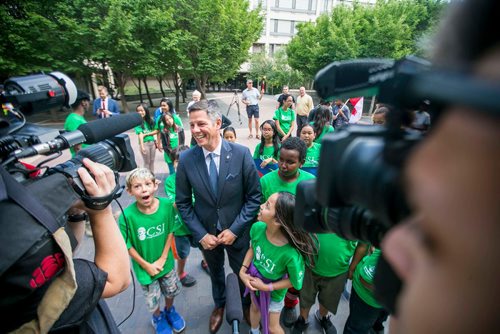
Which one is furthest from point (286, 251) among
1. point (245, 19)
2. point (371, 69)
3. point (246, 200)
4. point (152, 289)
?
point (245, 19)

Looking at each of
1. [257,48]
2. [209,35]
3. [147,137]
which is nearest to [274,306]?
[147,137]

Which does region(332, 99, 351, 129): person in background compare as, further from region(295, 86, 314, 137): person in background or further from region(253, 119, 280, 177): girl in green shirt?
region(253, 119, 280, 177): girl in green shirt

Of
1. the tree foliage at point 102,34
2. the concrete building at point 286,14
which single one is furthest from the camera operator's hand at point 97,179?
the concrete building at point 286,14

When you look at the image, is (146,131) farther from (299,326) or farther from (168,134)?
(299,326)

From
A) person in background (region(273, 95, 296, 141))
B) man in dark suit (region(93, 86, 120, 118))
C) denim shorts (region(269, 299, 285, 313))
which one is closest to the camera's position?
denim shorts (region(269, 299, 285, 313))

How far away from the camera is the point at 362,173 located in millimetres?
532

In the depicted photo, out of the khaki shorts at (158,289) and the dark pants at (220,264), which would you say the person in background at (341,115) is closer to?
the dark pants at (220,264)

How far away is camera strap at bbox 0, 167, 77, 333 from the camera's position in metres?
0.93

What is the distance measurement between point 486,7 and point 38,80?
5.33 ft

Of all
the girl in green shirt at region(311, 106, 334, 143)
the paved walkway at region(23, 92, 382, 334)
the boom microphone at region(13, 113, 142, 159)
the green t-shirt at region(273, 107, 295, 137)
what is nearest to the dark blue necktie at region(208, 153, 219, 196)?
the boom microphone at region(13, 113, 142, 159)

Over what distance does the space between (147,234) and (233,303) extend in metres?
1.35

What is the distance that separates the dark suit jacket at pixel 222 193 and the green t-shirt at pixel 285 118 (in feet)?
14.7

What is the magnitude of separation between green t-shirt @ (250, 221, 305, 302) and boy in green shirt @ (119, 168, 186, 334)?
1038 millimetres

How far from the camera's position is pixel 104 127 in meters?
1.51
